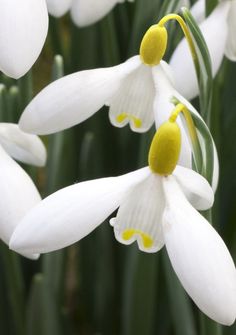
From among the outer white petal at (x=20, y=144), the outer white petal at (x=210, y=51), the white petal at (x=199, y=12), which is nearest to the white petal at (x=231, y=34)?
the outer white petal at (x=210, y=51)

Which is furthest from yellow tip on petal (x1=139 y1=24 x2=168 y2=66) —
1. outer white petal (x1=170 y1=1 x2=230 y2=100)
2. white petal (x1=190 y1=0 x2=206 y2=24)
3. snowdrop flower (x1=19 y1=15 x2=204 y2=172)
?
white petal (x1=190 y1=0 x2=206 y2=24)

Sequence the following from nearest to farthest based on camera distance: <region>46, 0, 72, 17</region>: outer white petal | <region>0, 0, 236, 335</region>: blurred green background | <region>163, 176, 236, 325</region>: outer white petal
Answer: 1. <region>163, 176, 236, 325</region>: outer white petal
2. <region>46, 0, 72, 17</region>: outer white petal
3. <region>0, 0, 236, 335</region>: blurred green background

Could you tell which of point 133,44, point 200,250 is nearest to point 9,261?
point 133,44

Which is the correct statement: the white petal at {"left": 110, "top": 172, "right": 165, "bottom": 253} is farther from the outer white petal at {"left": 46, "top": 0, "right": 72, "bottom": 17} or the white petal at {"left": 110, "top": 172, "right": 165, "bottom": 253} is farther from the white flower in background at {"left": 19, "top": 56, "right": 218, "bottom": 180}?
the outer white petal at {"left": 46, "top": 0, "right": 72, "bottom": 17}

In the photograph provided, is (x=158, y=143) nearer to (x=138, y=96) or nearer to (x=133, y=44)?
(x=138, y=96)

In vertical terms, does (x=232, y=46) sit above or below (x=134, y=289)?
above

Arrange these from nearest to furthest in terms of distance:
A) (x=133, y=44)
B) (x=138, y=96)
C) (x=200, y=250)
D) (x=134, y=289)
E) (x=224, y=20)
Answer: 1. (x=200, y=250)
2. (x=138, y=96)
3. (x=224, y=20)
4. (x=134, y=289)
5. (x=133, y=44)

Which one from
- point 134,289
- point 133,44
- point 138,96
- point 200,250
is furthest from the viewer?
point 133,44
